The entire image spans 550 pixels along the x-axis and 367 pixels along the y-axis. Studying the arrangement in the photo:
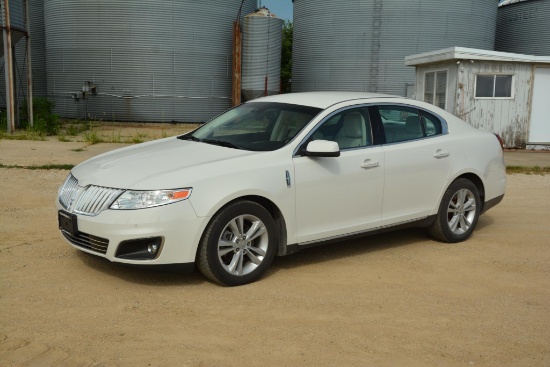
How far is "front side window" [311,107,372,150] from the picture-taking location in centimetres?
600

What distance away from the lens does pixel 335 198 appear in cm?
584

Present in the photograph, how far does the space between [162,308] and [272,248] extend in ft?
3.74

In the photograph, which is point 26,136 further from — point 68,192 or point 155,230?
point 155,230

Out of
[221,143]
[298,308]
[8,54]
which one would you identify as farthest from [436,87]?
[298,308]

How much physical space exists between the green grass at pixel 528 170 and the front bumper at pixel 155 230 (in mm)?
9179

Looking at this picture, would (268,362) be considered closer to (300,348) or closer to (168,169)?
(300,348)

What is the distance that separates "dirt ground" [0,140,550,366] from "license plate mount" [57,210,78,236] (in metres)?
0.40

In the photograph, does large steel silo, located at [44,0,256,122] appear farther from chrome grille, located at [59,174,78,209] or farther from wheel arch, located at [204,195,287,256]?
wheel arch, located at [204,195,287,256]

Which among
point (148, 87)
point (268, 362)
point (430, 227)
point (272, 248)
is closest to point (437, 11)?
point (148, 87)

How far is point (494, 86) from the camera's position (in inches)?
673

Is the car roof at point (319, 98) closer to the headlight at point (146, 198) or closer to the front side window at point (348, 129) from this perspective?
the front side window at point (348, 129)

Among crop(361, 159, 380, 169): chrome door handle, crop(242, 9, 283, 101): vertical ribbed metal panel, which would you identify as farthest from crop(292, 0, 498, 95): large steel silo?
crop(361, 159, 380, 169): chrome door handle

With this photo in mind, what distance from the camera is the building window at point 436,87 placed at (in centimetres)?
1760

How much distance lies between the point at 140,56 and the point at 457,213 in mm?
20228
